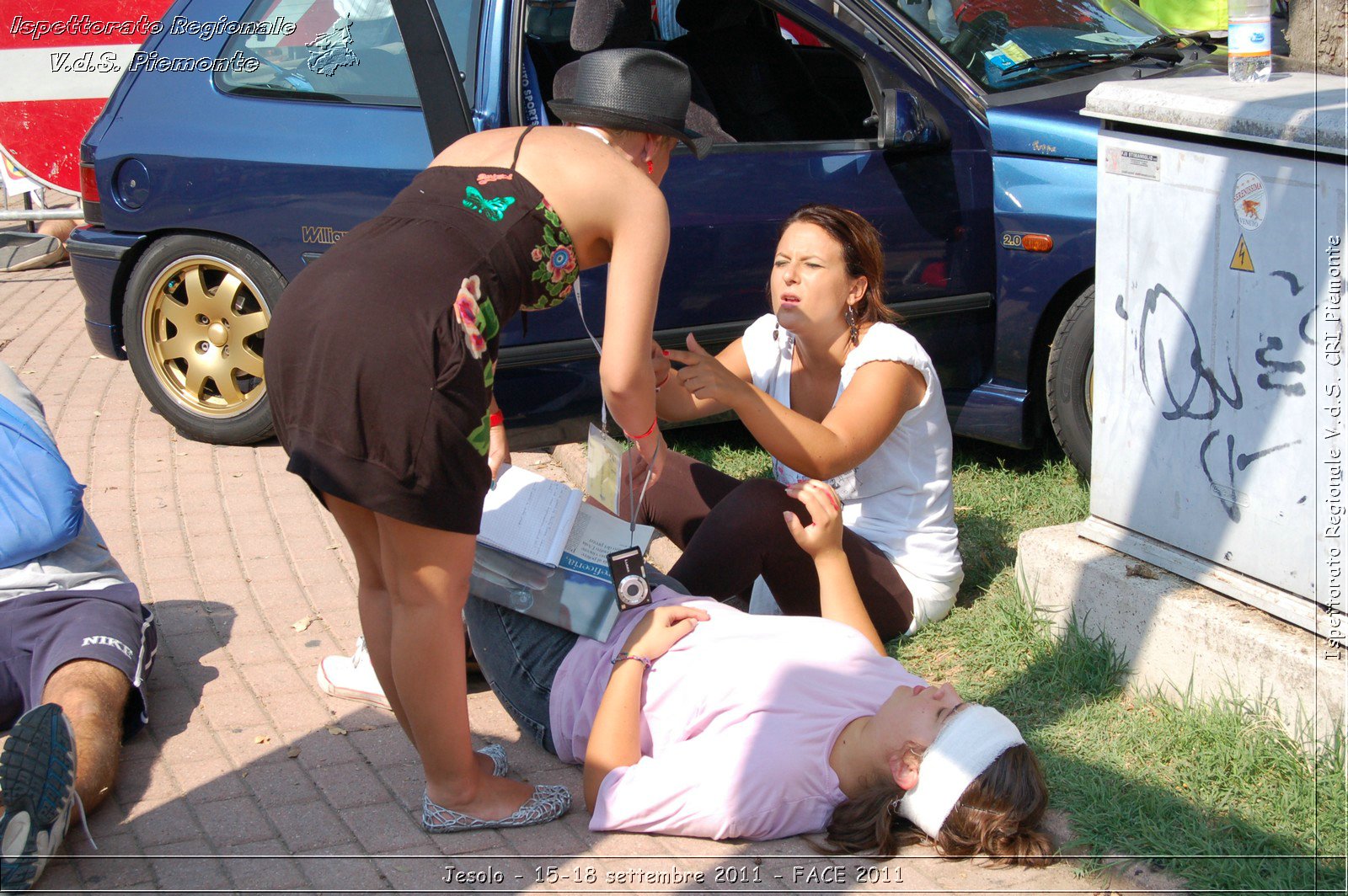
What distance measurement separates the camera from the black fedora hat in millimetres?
2490

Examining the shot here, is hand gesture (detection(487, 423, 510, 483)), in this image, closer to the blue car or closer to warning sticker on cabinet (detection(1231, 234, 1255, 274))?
the blue car

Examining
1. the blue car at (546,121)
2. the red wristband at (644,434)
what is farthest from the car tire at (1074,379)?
the red wristband at (644,434)

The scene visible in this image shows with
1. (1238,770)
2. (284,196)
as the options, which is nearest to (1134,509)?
(1238,770)

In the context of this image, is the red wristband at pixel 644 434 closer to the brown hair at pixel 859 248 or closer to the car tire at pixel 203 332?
the brown hair at pixel 859 248

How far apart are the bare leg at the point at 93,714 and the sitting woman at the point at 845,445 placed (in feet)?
4.71

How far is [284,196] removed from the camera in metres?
4.76

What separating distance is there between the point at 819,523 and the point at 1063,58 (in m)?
2.67

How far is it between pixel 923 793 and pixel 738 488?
115 centimetres

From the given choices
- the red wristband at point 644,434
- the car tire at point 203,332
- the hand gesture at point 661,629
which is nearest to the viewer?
the red wristband at point 644,434

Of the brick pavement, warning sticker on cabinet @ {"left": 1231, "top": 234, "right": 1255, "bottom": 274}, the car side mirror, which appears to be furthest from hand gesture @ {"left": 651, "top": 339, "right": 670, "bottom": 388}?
the car side mirror

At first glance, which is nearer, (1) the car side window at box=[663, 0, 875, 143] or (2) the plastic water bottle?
(2) the plastic water bottle

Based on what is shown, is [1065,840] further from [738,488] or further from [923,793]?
[738,488]

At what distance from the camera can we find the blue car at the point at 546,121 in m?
4.45

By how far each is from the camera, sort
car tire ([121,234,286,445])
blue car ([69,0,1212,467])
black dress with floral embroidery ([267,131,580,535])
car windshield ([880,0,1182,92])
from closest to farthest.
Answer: black dress with floral embroidery ([267,131,580,535]), blue car ([69,0,1212,467]), car windshield ([880,0,1182,92]), car tire ([121,234,286,445])
